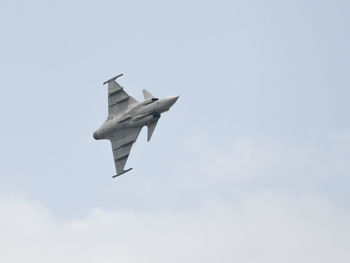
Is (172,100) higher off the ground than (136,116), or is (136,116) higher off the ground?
(172,100)

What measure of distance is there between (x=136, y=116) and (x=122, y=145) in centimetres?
711

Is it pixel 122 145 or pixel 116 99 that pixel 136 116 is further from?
pixel 122 145

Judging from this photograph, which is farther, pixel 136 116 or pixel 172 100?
pixel 136 116

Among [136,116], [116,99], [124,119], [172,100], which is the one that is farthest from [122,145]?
[172,100]

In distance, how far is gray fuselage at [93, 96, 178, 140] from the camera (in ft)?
591

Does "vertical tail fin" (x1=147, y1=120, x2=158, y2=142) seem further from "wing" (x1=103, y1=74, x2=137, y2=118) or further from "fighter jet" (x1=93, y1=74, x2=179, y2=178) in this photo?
"wing" (x1=103, y1=74, x2=137, y2=118)

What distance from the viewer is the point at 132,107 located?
18488 cm

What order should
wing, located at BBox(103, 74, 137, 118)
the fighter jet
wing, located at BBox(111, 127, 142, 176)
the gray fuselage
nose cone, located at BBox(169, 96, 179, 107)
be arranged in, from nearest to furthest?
nose cone, located at BBox(169, 96, 179, 107)
the gray fuselage
the fighter jet
wing, located at BBox(111, 127, 142, 176)
wing, located at BBox(103, 74, 137, 118)

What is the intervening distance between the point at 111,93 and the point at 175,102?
14636 mm

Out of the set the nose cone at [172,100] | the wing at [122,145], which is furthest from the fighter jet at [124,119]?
the nose cone at [172,100]

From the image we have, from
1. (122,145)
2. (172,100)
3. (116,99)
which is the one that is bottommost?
(122,145)

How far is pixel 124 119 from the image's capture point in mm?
185500

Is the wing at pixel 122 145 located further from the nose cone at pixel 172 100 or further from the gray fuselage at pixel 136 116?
the nose cone at pixel 172 100

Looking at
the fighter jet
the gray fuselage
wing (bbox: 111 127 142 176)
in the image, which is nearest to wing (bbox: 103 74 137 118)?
the fighter jet
